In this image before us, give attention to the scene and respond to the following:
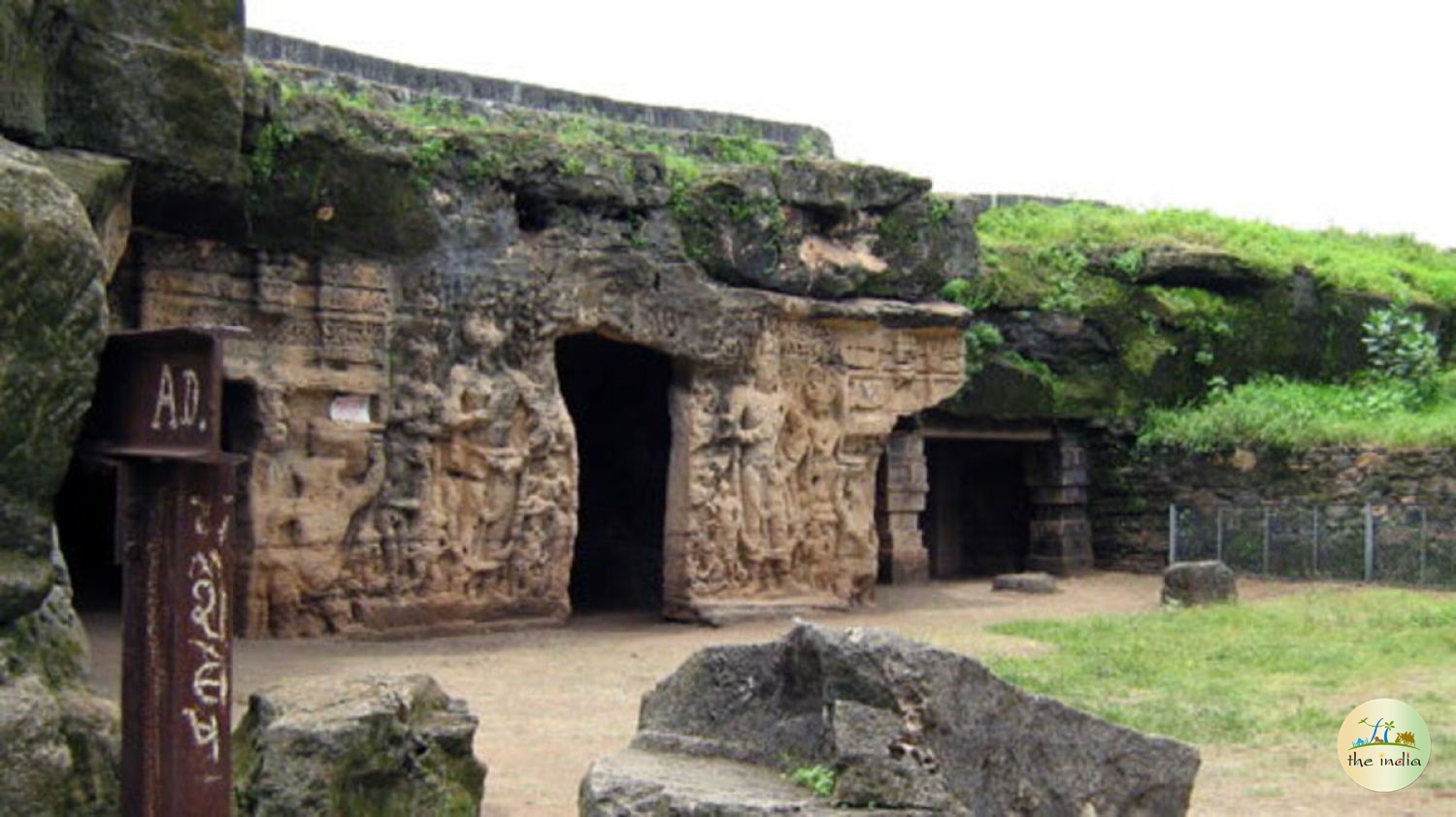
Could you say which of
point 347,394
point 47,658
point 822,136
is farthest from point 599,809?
point 822,136

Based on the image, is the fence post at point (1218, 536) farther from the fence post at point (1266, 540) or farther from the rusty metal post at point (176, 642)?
the rusty metal post at point (176, 642)

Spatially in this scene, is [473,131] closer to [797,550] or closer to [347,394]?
[347,394]

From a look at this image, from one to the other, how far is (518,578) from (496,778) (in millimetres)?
5855

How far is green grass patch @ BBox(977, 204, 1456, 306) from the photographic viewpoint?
70.1ft

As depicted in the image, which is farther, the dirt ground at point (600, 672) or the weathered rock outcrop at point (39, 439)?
the dirt ground at point (600, 672)

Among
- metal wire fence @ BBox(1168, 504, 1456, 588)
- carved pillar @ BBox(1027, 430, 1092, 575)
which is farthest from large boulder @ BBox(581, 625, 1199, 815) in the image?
carved pillar @ BBox(1027, 430, 1092, 575)

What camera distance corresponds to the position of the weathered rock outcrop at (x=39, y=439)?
523 cm

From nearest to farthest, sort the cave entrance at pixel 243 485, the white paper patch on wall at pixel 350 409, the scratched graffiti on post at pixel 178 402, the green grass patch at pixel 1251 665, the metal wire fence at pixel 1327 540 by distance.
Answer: the scratched graffiti on post at pixel 178 402, the green grass patch at pixel 1251 665, the cave entrance at pixel 243 485, the white paper patch on wall at pixel 350 409, the metal wire fence at pixel 1327 540

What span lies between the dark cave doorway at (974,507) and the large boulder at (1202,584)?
5732 mm

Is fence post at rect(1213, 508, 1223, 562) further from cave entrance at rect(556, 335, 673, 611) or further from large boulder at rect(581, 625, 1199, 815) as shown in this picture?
large boulder at rect(581, 625, 1199, 815)

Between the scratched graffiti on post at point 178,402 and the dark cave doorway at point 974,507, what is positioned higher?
the scratched graffiti on post at point 178,402

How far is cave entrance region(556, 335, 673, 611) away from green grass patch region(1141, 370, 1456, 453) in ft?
22.9

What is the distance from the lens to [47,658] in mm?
5891

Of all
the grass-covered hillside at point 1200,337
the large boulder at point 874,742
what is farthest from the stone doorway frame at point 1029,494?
the large boulder at point 874,742
